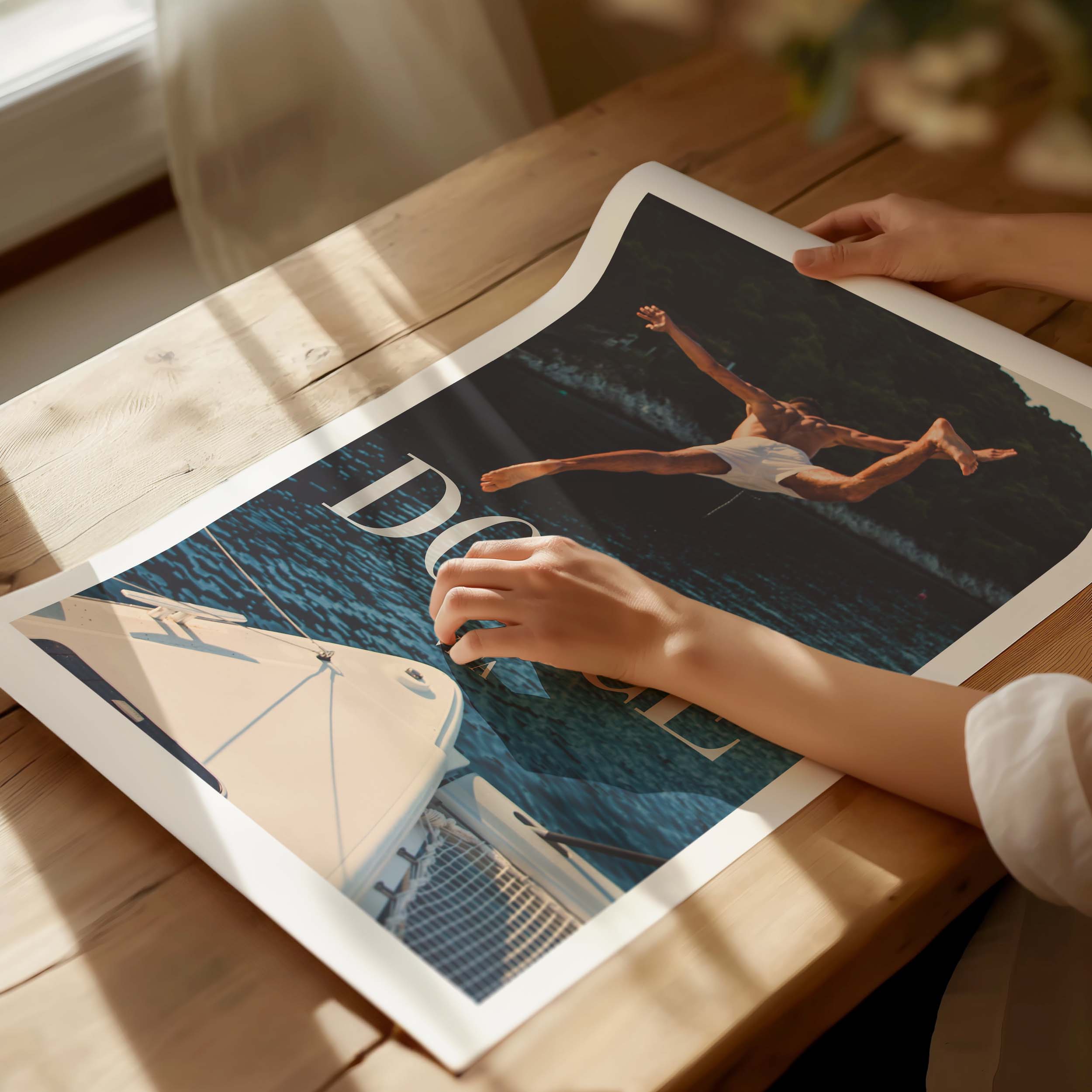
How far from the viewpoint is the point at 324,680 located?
0.48m

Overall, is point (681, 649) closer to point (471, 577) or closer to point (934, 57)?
point (471, 577)

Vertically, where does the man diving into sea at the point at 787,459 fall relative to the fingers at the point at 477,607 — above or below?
below

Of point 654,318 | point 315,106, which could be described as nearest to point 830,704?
point 654,318

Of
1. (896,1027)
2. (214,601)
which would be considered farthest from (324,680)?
(896,1027)

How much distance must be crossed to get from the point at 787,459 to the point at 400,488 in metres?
0.21

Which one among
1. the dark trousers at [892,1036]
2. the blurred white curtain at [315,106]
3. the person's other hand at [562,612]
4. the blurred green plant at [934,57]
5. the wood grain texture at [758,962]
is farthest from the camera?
the blurred white curtain at [315,106]

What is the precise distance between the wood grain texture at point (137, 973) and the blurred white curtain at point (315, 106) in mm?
925

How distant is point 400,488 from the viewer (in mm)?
567

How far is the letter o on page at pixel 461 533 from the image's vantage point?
54cm

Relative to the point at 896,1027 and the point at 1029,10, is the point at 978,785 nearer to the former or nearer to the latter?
the point at 1029,10

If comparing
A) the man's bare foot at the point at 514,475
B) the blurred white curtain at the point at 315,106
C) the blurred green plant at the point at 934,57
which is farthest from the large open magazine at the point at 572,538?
the blurred white curtain at the point at 315,106

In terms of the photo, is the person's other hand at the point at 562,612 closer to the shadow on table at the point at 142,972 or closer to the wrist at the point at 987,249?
the shadow on table at the point at 142,972

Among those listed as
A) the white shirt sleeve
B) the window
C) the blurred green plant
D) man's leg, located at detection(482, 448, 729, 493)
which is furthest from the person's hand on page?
the window

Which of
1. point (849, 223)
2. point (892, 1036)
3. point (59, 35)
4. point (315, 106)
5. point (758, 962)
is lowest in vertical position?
point (892, 1036)
